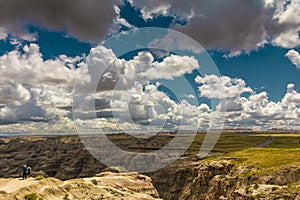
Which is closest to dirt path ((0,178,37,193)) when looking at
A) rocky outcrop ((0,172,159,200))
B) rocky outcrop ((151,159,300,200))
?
rocky outcrop ((0,172,159,200))

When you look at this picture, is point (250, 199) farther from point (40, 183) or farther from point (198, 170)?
point (198, 170)

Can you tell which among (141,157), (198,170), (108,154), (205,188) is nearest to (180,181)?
(198,170)

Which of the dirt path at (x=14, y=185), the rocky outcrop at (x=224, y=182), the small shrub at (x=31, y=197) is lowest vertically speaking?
the rocky outcrop at (x=224, y=182)

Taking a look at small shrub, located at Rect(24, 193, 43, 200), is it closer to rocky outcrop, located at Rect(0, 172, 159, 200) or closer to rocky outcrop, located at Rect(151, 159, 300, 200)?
rocky outcrop, located at Rect(0, 172, 159, 200)

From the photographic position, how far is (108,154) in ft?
647

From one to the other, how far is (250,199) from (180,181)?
260ft

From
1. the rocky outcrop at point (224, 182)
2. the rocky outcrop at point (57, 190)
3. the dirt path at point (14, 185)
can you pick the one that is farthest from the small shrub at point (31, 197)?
the rocky outcrop at point (224, 182)

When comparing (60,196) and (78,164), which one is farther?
(78,164)

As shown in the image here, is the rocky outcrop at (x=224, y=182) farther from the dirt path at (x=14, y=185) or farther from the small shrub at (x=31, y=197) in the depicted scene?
the dirt path at (x=14, y=185)

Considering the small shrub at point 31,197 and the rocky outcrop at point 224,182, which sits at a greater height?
the small shrub at point 31,197

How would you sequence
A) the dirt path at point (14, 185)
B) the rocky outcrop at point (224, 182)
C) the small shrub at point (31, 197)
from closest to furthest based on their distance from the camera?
the small shrub at point (31, 197), the dirt path at point (14, 185), the rocky outcrop at point (224, 182)

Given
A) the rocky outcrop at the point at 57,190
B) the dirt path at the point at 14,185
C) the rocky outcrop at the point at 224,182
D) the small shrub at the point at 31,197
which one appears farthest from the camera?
the rocky outcrop at the point at 224,182

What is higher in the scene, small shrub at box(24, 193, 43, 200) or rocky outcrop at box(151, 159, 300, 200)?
small shrub at box(24, 193, 43, 200)

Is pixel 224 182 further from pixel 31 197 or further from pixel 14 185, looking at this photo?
pixel 31 197
